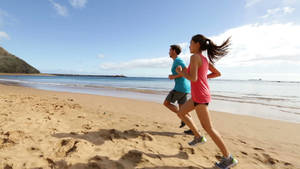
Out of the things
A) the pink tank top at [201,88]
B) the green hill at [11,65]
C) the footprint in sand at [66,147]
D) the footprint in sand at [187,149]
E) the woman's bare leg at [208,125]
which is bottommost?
the footprint in sand at [187,149]

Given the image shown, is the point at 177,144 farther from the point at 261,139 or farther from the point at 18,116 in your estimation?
the point at 18,116

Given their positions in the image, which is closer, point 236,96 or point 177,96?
point 177,96

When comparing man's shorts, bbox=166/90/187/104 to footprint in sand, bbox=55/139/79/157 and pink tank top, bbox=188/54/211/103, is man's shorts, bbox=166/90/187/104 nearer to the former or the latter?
pink tank top, bbox=188/54/211/103

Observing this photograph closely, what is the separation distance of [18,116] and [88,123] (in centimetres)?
161

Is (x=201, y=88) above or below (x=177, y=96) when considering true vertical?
above

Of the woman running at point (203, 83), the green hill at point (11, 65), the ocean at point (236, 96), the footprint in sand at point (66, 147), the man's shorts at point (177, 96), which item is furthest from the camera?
the green hill at point (11, 65)

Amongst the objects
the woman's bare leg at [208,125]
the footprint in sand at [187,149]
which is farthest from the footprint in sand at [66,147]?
the woman's bare leg at [208,125]

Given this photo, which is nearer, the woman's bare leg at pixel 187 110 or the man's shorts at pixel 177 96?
the woman's bare leg at pixel 187 110

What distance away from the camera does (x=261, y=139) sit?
3.55 meters

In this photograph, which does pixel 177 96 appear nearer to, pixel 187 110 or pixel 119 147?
pixel 187 110

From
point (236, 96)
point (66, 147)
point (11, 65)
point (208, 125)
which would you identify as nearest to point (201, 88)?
point (208, 125)

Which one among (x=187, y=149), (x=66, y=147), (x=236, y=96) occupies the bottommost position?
(x=187, y=149)

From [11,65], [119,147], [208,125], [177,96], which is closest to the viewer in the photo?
[208,125]

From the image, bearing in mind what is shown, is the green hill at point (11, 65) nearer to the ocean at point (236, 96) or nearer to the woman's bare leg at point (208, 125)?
the ocean at point (236, 96)
